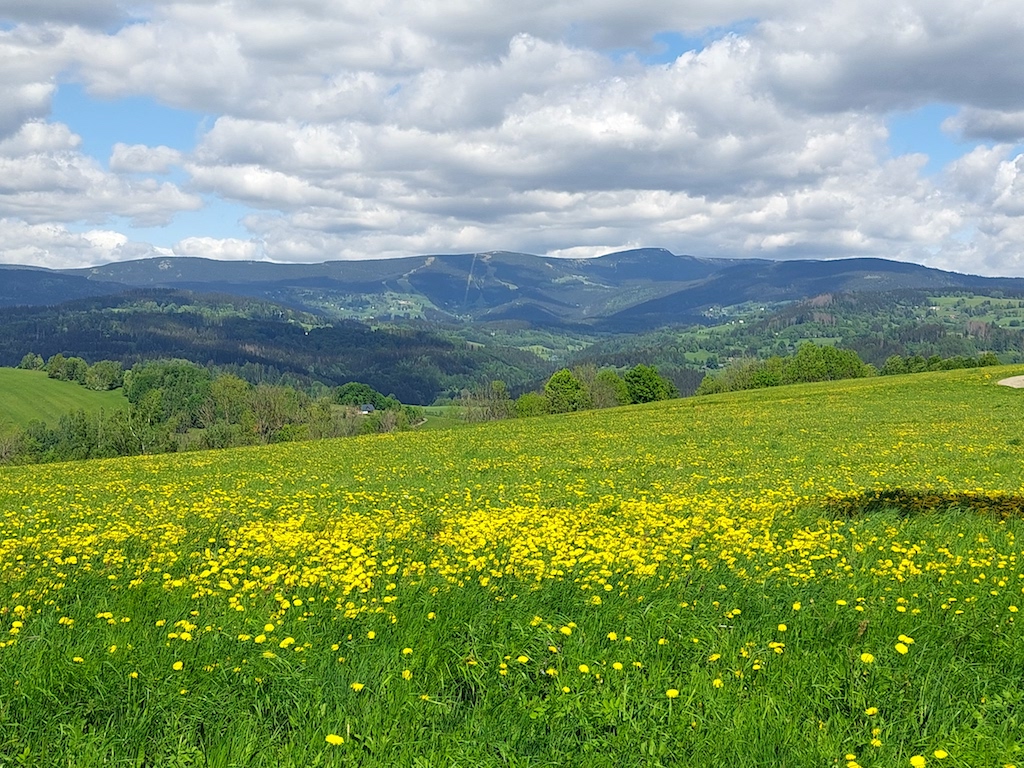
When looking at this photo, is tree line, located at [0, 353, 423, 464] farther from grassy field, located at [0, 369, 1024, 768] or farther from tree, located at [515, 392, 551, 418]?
grassy field, located at [0, 369, 1024, 768]

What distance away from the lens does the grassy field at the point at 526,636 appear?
5469mm

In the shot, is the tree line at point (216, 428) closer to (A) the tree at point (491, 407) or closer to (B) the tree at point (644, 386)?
(A) the tree at point (491, 407)

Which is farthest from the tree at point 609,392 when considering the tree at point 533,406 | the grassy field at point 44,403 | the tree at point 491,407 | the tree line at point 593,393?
the grassy field at point 44,403

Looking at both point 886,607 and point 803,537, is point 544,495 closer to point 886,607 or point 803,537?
point 803,537

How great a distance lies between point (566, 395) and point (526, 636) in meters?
116

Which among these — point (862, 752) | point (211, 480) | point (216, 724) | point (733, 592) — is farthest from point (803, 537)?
point (211, 480)

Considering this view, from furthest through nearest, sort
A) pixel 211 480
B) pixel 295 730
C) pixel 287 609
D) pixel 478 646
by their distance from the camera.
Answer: pixel 211 480 < pixel 287 609 < pixel 478 646 < pixel 295 730

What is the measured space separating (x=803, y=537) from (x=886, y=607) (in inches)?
143

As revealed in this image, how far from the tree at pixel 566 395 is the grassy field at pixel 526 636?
105685 millimetres

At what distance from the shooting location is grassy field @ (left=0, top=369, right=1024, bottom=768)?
5.47 meters

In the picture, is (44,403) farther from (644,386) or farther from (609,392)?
(644,386)

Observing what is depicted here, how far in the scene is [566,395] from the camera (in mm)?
123125

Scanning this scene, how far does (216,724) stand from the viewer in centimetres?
569

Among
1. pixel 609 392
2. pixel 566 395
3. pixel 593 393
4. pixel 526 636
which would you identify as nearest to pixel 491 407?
pixel 566 395
